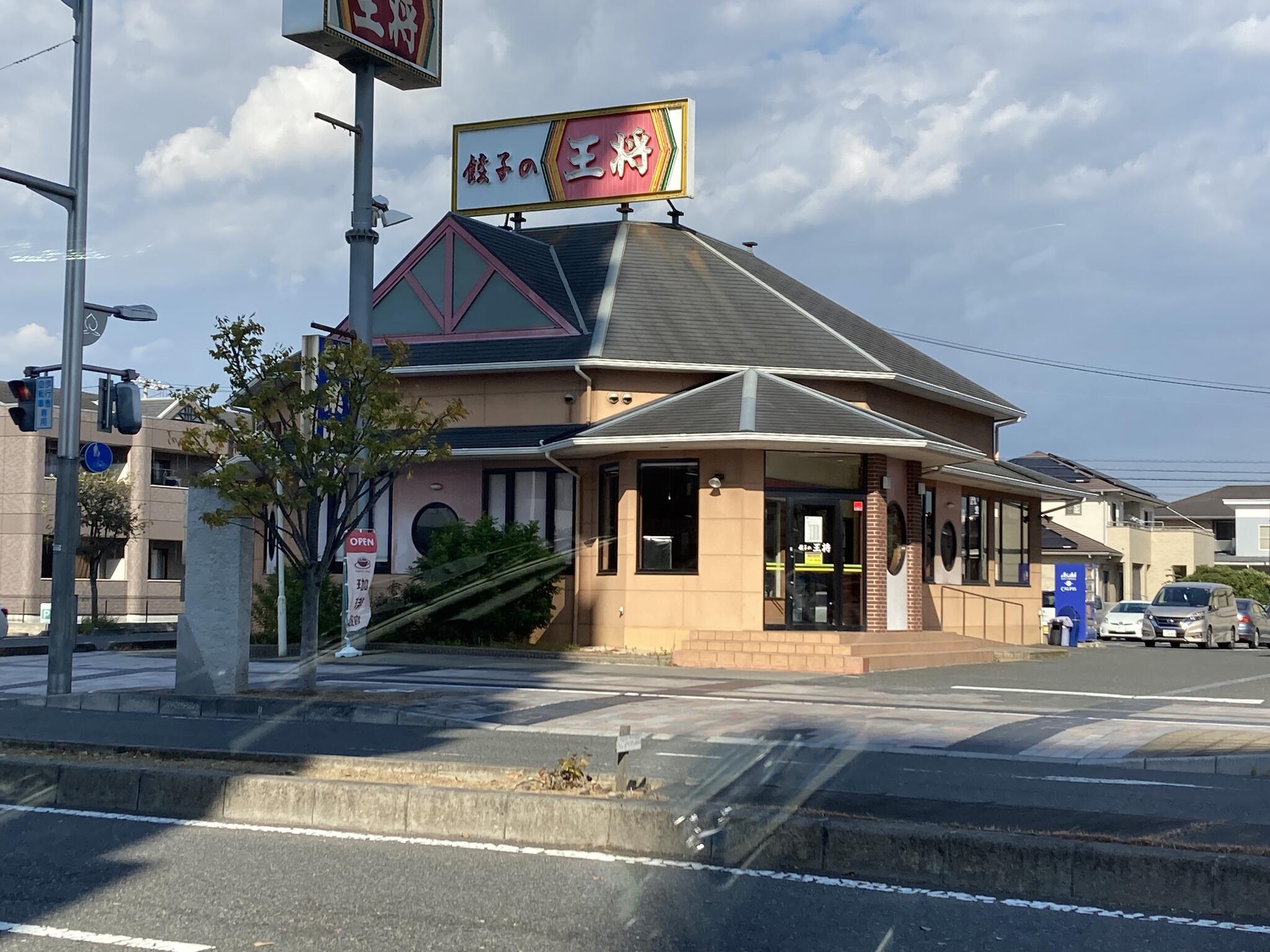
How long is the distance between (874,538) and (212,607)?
11.5 meters

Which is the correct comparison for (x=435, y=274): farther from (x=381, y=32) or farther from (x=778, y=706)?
(x=778, y=706)

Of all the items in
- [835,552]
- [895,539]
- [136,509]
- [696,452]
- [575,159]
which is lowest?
[835,552]

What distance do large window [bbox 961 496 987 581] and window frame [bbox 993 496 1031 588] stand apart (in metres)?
0.83

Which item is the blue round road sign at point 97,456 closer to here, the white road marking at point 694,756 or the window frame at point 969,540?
the white road marking at point 694,756

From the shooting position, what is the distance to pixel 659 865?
6.89m

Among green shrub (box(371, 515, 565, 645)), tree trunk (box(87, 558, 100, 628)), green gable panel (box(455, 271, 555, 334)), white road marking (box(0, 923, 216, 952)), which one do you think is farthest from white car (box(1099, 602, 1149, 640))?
white road marking (box(0, 923, 216, 952))

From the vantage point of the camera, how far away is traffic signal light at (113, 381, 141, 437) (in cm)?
1680

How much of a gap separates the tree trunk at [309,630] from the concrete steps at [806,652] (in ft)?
24.5

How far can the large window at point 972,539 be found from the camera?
2883cm

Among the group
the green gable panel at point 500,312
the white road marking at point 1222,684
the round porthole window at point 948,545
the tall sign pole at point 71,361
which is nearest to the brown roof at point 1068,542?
the round porthole window at point 948,545

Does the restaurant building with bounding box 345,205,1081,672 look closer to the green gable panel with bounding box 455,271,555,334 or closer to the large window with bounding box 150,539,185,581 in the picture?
the green gable panel with bounding box 455,271,555,334

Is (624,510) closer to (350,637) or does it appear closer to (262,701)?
(350,637)

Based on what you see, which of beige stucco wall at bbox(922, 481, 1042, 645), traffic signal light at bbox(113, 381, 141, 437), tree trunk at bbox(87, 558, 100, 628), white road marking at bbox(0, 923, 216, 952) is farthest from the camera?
tree trunk at bbox(87, 558, 100, 628)

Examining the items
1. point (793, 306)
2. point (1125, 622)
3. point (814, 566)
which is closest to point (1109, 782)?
point (814, 566)
